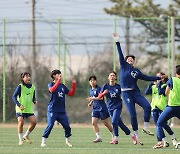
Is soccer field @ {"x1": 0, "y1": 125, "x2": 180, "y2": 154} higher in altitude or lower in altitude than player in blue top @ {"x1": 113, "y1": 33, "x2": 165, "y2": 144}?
lower

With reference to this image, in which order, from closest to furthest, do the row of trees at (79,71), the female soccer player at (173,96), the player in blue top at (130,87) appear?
the female soccer player at (173,96) < the player in blue top at (130,87) < the row of trees at (79,71)

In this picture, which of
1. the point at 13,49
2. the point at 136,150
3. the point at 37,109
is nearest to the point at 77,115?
the point at 37,109

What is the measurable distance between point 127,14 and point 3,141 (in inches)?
→ 959

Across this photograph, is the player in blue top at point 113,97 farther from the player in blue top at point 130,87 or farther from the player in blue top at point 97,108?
the player in blue top at point 130,87

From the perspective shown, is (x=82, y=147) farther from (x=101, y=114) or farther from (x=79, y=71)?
(x=79, y=71)

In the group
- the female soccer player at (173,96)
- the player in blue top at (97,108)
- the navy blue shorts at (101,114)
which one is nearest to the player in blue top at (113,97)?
the player in blue top at (97,108)

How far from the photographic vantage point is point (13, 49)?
3753cm

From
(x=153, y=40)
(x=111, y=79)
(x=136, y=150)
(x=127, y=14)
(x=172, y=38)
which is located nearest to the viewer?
(x=136, y=150)

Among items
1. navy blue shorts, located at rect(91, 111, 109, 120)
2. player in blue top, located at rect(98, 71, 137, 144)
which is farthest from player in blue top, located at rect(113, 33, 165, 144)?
navy blue shorts, located at rect(91, 111, 109, 120)

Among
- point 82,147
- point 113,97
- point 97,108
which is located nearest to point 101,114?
point 97,108

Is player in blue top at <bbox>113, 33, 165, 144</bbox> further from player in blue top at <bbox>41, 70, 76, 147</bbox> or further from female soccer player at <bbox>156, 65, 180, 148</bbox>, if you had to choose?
female soccer player at <bbox>156, 65, 180, 148</bbox>

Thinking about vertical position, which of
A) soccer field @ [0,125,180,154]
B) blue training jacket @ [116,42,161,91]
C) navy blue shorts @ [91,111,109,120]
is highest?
blue training jacket @ [116,42,161,91]

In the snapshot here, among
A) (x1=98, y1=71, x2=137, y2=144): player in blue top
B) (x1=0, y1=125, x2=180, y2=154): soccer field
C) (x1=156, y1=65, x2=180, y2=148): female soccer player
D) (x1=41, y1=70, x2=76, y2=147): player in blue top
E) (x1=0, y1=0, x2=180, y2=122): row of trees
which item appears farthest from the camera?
(x1=0, y1=0, x2=180, y2=122): row of trees

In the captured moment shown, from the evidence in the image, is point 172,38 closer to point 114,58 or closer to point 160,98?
point 114,58
